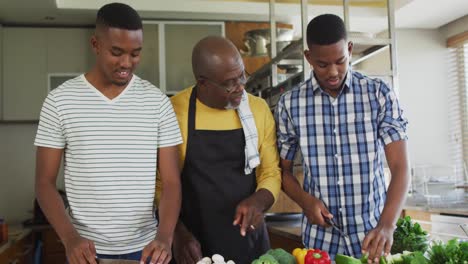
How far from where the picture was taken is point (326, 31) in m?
1.44

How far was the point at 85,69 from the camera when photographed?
4477mm

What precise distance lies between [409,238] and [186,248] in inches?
23.5

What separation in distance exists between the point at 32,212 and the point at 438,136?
13.2 feet

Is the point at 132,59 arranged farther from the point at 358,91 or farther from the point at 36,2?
the point at 36,2

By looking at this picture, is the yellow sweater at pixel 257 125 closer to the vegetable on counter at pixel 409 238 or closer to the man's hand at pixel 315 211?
the man's hand at pixel 315 211

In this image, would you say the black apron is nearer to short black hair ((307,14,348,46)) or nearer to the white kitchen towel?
the white kitchen towel

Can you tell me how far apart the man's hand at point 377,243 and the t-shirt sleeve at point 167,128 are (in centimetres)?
56

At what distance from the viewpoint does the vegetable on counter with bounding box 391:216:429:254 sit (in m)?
1.25

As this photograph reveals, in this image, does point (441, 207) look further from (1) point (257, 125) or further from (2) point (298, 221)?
(1) point (257, 125)

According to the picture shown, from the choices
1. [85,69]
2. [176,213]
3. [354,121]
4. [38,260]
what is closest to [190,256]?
[176,213]

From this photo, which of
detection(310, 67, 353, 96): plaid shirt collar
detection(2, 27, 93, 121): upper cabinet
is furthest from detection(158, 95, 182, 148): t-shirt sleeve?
detection(2, 27, 93, 121): upper cabinet

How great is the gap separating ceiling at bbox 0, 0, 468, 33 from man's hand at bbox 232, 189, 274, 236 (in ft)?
9.78

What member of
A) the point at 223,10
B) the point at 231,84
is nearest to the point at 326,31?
the point at 231,84

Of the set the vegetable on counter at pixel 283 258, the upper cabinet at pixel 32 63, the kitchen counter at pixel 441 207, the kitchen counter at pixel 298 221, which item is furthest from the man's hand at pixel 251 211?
the upper cabinet at pixel 32 63
